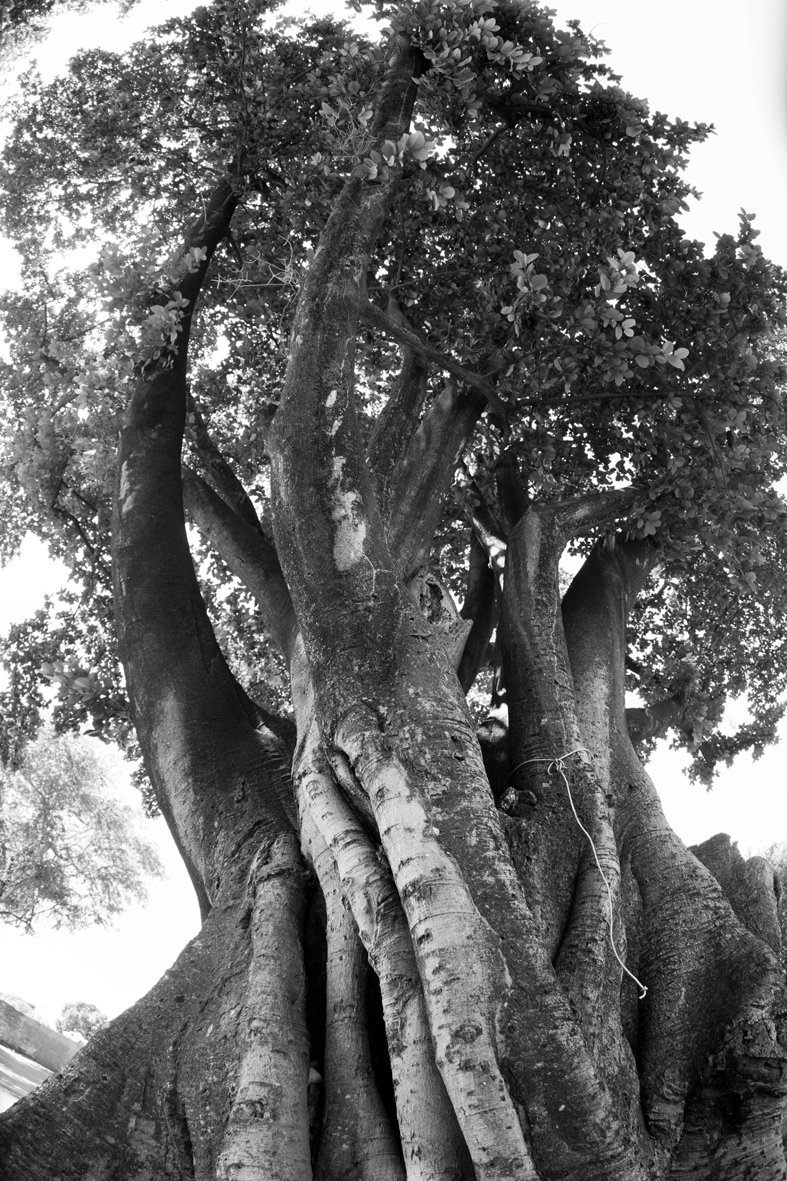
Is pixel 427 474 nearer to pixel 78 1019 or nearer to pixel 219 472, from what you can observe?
pixel 219 472

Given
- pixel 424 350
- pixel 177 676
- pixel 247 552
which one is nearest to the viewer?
pixel 177 676

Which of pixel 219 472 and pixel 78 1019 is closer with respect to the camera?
pixel 219 472

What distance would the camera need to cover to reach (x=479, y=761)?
3904 millimetres

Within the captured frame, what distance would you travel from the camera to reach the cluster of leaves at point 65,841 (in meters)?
16.9

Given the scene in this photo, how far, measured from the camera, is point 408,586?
525 centimetres

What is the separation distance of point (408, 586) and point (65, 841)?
1441cm

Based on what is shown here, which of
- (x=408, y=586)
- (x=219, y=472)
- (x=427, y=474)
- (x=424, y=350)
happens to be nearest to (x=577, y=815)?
(x=408, y=586)

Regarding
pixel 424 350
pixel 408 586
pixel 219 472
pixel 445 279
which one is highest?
pixel 445 279

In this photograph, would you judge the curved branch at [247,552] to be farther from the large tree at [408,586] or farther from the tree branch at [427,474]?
the tree branch at [427,474]

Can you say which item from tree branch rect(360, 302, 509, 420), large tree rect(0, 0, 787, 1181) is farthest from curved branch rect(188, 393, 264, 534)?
tree branch rect(360, 302, 509, 420)

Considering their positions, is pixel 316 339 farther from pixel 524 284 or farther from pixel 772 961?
pixel 772 961

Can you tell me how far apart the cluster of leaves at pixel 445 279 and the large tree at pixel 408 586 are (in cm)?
4

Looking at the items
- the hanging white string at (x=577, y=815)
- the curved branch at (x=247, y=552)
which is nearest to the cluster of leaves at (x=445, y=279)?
the curved branch at (x=247, y=552)

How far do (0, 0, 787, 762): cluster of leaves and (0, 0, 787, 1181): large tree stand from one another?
0.04 metres
